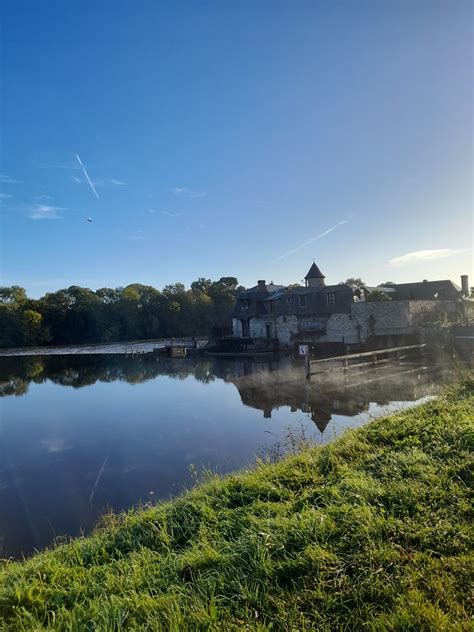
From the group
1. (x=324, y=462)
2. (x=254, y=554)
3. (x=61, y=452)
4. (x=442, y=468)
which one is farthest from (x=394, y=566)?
(x=61, y=452)

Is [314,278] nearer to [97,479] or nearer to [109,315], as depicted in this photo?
[97,479]

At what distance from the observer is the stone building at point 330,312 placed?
26609 mm

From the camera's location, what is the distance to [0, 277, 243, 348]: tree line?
53938 millimetres

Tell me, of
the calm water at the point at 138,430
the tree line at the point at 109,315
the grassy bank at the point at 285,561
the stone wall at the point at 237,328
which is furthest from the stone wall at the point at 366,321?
the grassy bank at the point at 285,561

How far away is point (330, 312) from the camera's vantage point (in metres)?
29.3

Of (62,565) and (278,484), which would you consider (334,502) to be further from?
(62,565)

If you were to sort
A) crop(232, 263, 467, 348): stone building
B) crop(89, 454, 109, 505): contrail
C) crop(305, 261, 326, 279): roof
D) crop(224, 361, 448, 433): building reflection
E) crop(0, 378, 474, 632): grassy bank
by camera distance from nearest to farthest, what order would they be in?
crop(0, 378, 474, 632): grassy bank
crop(89, 454, 109, 505): contrail
crop(224, 361, 448, 433): building reflection
crop(232, 263, 467, 348): stone building
crop(305, 261, 326, 279): roof

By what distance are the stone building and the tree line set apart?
18.3 meters

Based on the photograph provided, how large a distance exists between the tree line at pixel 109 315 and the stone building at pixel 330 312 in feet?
60.2

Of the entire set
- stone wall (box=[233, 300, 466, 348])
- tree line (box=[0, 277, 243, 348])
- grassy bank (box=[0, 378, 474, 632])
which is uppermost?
tree line (box=[0, 277, 243, 348])

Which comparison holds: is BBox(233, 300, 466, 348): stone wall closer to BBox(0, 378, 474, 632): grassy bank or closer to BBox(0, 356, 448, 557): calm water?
BBox(0, 356, 448, 557): calm water

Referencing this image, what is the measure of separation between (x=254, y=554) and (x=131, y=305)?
2239 inches

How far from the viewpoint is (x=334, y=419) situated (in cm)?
1056

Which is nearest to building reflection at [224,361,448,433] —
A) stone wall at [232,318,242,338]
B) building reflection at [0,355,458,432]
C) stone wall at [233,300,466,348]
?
building reflection at [0,355,458,432]
